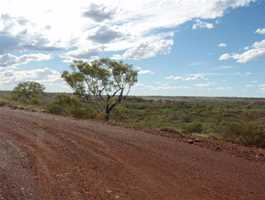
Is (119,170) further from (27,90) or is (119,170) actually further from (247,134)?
(27,90)

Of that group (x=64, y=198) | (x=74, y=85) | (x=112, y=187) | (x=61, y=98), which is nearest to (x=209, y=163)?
(x=112, y=187)

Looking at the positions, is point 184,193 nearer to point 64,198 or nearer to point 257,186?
point 257,186

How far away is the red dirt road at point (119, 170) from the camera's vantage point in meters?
6.14

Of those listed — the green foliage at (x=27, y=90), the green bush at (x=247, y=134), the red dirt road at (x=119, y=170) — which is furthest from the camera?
the green foliage at (x=27, y=90)

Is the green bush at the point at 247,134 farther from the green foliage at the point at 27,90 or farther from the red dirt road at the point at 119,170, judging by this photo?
the green foliage at the point at 27,90

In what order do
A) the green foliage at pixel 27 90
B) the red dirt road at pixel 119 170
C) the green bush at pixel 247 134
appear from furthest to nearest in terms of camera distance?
the green foliage at pixel 27 90
the green bush at pixel 247 134
the red dirt road at pixel 119 170

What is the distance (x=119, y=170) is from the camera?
7.66m

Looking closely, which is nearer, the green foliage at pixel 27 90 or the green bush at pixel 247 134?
the green bush at pixel 247 134

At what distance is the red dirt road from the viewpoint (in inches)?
242

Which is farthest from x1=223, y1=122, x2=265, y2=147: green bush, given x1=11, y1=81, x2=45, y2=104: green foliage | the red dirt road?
x1=11, y1=81, x2=45, y2=104: green foliage

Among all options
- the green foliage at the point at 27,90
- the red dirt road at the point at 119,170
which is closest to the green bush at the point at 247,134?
the red dirt road at the point at 119,170

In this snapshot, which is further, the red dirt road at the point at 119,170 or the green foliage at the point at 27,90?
the green foliage at the point at 27,90

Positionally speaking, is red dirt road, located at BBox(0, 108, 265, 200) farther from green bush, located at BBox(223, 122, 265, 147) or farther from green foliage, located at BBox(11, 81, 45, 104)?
green foliage, located at BBox(11, 81, 45, 104)

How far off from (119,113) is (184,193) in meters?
32.7
